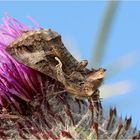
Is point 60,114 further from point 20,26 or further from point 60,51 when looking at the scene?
point 20,26

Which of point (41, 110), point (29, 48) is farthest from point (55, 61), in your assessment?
point (41, 110)

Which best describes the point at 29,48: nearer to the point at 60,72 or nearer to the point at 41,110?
the point at 60,72

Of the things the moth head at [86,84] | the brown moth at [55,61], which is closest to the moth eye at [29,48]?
the brown moth at [55,61]

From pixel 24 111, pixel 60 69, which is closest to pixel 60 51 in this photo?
pixel 60 69

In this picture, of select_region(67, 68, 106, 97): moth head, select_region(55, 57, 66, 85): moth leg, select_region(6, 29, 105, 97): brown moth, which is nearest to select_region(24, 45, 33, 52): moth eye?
select_region(6, 29, 105, 97): brown moth

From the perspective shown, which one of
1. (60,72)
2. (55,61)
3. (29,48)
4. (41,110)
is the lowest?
(41,110)

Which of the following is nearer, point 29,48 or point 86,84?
point 86,84
